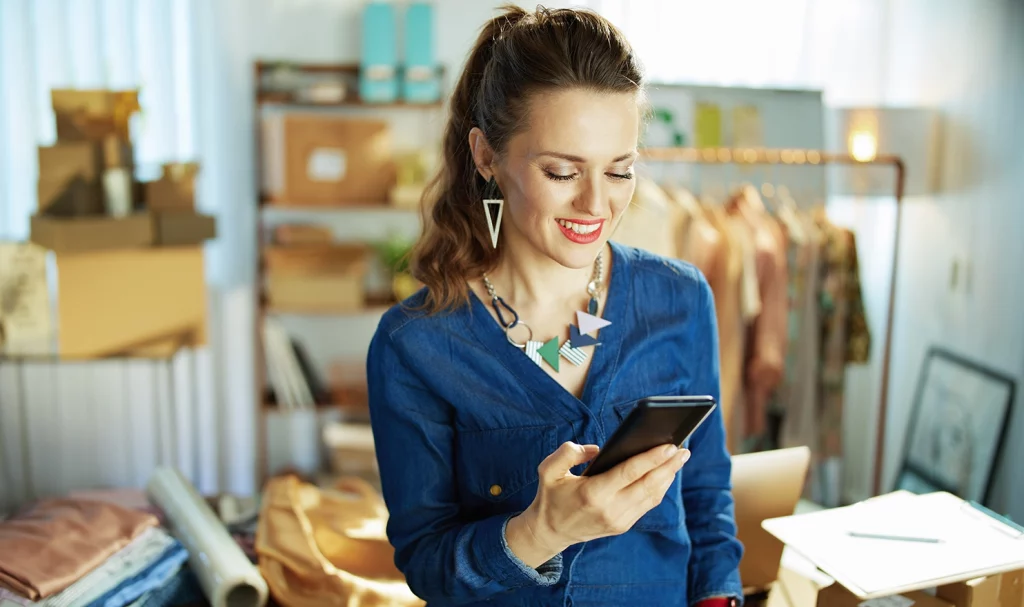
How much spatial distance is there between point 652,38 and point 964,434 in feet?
6.56

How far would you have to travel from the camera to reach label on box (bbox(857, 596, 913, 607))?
1.46m

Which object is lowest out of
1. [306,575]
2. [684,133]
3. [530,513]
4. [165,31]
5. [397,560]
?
[306,575]

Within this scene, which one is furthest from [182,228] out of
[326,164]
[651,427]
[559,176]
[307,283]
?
[651,427]

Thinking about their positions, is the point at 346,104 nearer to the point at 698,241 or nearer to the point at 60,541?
the point at 698,241

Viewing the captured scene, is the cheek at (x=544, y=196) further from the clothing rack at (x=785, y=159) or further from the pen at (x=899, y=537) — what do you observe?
the clothing rack at (x=785, y=159)

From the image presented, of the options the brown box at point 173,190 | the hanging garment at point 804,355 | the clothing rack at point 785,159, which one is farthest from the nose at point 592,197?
the hanging garment at point 804,355

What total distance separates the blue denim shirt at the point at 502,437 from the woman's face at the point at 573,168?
17 cm

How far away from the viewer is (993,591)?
139cm

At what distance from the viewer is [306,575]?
1877mm

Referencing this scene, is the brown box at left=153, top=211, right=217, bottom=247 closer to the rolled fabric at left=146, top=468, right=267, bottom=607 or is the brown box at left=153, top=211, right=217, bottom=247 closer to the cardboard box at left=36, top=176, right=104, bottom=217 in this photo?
the cardboard box at left=36, top=176, right=104, bottom=217

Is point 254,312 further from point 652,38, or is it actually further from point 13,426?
point 652,38

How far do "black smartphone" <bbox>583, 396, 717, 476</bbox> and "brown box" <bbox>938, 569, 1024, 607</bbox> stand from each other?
1.99ft

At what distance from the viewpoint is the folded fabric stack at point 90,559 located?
67.6 inches

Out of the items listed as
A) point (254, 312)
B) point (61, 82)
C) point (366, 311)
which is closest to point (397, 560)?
point (366, 311)
